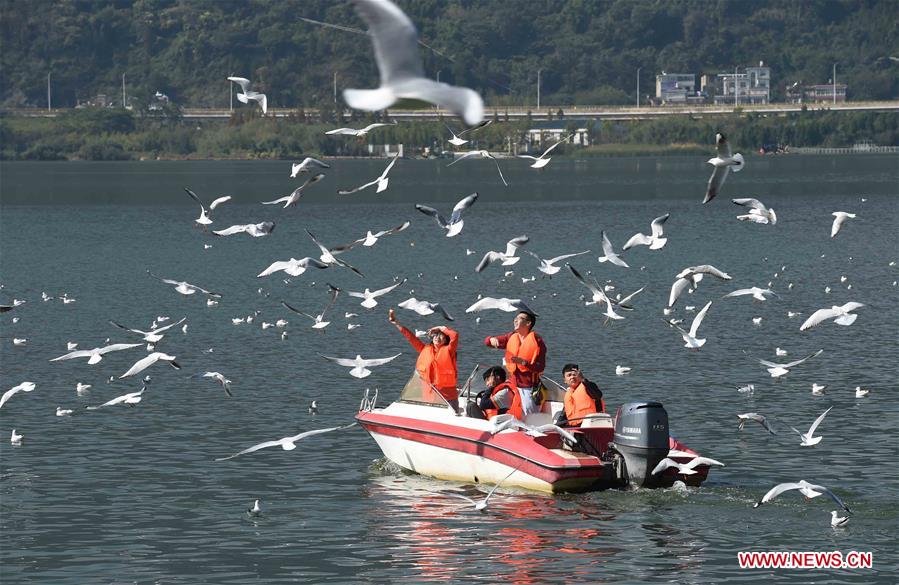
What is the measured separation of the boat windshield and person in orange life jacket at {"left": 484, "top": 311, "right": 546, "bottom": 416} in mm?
1380

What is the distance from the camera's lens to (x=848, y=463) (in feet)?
89.3

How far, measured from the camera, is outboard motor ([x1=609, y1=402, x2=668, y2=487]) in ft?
78.1

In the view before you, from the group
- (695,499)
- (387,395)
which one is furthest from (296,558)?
(387,395)

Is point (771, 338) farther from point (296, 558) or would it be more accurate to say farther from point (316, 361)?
point (296, 558)

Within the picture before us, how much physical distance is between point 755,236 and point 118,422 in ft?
195

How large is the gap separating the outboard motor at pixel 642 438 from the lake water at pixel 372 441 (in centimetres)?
41

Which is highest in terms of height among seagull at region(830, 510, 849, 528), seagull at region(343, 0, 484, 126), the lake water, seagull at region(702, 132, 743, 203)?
seagull at region(343, 0, 484, 126)

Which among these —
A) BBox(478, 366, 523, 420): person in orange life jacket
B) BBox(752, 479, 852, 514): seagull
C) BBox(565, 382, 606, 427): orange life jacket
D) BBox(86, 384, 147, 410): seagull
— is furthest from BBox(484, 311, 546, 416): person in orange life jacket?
BBox(86, 384, 147, 410): seagull

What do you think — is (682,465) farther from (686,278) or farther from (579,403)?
(686,278)

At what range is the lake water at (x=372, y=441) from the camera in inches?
874

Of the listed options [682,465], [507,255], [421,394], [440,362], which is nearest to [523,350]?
[440,362]

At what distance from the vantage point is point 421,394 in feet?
87.9

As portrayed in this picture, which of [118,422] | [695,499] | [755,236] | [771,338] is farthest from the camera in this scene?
[755,236]

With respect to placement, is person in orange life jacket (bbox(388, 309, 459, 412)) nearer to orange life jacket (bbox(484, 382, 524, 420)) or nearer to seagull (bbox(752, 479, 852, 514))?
orange life jacket (bbox(484, 382, 524, 420))
